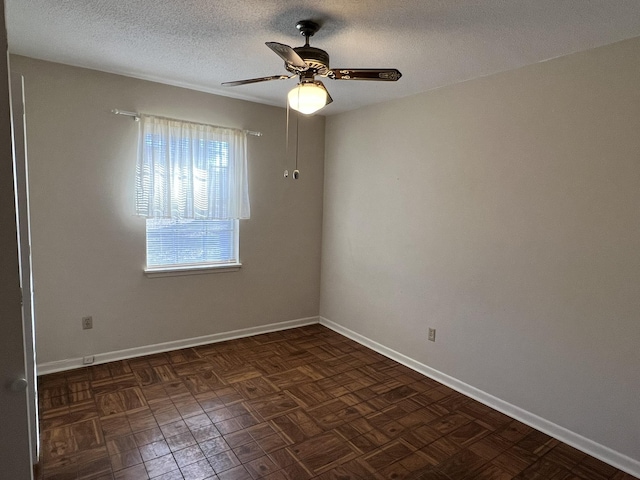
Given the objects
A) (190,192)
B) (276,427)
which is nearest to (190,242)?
(190,192)

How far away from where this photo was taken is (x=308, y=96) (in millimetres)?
2045

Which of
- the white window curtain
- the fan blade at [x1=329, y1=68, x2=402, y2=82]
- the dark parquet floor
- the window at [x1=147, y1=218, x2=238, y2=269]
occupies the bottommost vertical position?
the dark parquet floor

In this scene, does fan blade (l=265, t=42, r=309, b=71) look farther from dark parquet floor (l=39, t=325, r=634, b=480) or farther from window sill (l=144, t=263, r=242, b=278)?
window sill (l=144, t=263, r=242, b=278)

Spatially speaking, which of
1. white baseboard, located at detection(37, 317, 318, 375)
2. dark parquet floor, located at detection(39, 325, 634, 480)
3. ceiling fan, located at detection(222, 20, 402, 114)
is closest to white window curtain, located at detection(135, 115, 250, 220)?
white baseboard, located at detection(37, 317, 318, 375)

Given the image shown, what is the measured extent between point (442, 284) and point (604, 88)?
1652 millimetres

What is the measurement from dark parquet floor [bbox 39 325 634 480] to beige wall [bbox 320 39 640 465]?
0.37 meters

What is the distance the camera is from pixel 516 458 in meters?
2.19

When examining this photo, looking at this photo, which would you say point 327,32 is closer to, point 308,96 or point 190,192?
point 308,96

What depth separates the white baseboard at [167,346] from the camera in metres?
3.02

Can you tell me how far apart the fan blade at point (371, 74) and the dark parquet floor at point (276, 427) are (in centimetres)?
206

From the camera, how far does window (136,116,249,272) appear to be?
10.5 ft

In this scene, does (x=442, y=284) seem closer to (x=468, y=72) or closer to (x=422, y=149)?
(x=422, y=149)

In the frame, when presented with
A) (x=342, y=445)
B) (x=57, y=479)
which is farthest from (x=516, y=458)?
(x=57, y=479)

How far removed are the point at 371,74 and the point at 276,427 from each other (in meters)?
2.15
